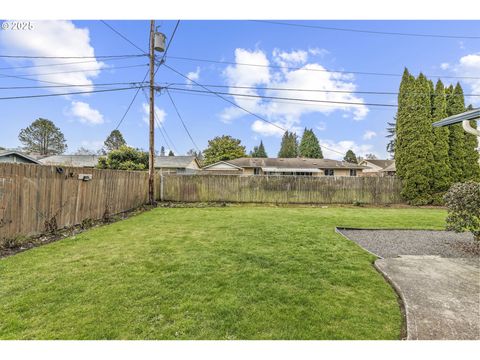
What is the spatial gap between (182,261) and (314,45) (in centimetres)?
798

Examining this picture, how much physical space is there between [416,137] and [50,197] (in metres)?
15.5

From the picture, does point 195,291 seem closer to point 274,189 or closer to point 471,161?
point 274,189

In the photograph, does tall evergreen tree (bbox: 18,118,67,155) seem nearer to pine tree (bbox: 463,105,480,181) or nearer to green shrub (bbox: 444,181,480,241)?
green shrub (bbox: 444,181,480,241)

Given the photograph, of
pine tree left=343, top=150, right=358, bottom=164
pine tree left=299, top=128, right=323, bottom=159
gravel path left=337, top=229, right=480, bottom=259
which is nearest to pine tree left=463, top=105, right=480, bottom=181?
gravel path left=337, top=229, right=480, bottom=259

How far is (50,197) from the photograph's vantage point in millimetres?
5742

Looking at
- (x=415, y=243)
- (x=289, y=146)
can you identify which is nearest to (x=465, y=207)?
(x=415, y=243)

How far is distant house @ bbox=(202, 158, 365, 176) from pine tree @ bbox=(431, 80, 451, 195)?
1164 centimetres

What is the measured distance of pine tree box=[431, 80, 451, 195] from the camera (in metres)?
12.1

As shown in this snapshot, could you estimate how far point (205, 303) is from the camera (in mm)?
2588

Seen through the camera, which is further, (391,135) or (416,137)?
(391,135)

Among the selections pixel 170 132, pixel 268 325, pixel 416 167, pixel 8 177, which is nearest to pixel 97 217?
pixel 8 177

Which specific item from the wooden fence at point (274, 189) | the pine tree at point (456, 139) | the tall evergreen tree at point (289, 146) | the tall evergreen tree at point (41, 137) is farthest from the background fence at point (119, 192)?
the tall evergreen tree at point (289, 146)

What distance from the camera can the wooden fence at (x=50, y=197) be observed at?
4730 millimetres

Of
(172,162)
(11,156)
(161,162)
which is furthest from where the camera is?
(172,162)
